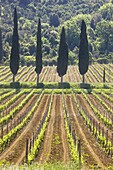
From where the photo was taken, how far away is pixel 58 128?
102ft

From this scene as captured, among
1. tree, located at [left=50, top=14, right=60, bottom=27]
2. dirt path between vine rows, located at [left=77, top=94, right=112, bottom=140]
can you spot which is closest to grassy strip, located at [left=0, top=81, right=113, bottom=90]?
dirt path between vine rows, located at [left=77, top=94, right=112, bottom=140]

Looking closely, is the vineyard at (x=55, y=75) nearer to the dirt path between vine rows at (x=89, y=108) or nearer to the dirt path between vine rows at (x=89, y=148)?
the dirt path between vine rows at (x=89, y=108)

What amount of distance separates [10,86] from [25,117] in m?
24.7

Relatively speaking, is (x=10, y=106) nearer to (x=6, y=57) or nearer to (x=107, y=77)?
(x=107, y=77)

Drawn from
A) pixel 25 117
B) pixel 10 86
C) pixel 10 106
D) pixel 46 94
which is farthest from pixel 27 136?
pixel 10 86

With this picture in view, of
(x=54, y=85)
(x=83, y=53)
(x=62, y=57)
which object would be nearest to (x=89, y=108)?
(x=54, y=85)

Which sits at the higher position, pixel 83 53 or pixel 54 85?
pixel 83 53

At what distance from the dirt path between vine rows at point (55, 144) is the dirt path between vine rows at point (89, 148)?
43.7 inches

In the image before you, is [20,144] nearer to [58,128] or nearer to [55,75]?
[58,128]

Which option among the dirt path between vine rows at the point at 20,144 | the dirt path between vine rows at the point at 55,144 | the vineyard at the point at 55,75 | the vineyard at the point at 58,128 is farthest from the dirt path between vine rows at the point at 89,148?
the vineyard at the point at 55,75

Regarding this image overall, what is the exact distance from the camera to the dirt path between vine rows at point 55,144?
22.5 metres

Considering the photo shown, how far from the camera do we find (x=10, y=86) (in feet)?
197

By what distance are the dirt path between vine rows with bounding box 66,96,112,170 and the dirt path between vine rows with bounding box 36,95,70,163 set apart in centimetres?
111

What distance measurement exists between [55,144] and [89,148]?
236 centimetres
